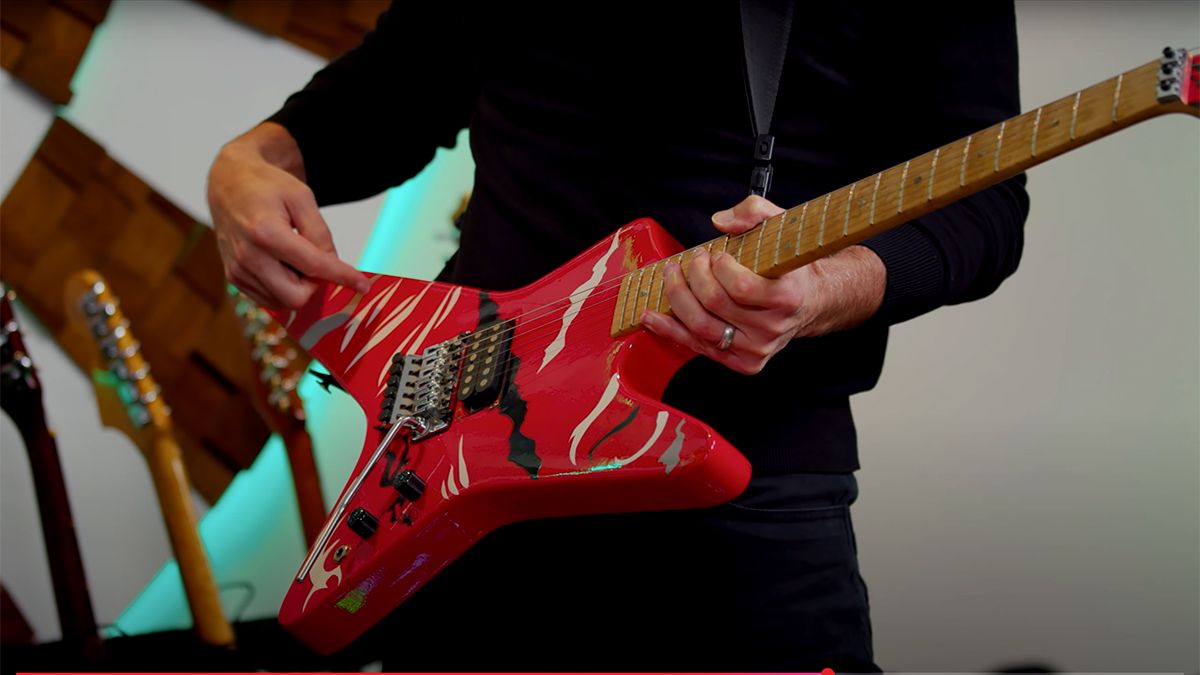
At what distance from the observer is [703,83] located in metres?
1.00

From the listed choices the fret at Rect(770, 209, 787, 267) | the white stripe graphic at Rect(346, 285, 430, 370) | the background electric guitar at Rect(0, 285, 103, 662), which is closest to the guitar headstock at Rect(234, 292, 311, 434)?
the background electric guitar at Rect(0, 285, 103, 662)

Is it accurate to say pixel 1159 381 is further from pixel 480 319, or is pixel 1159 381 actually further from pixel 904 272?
pixel 480 319

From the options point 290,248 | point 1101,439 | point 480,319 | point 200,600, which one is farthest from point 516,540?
point 200,600

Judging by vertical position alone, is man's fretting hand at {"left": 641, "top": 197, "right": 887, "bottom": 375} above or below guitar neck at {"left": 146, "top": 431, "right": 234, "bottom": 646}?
above

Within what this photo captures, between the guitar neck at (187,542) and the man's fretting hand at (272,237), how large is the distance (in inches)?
42.4

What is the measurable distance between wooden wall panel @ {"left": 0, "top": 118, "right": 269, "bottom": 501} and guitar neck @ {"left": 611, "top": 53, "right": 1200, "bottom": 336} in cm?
177

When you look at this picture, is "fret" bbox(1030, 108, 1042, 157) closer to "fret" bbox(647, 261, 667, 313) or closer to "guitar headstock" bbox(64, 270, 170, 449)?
"fret" bbox(647, 261, 667, 313)

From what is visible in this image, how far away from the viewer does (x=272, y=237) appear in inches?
44.4

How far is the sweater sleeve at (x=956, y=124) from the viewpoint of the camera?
2.94 ft

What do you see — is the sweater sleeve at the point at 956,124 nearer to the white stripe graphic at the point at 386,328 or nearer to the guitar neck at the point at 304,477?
the white stripe graphic at the point at 386,328

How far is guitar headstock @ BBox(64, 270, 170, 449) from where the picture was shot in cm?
212

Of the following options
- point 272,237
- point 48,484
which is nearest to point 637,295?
point 272,237

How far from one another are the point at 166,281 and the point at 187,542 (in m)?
0.65

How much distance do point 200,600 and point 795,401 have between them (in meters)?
1.55
